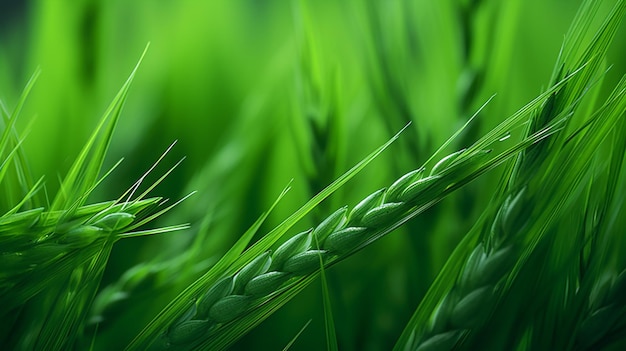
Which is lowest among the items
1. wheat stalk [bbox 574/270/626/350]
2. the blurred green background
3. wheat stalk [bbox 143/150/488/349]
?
wheat stalk [bbox 574/270/626/350]

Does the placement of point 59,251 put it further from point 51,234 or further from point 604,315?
point 604,315

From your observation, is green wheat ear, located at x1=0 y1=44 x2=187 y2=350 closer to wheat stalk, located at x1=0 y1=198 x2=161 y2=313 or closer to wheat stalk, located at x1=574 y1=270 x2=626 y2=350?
wheat stalk, located at x1=0 y1=198 x2=161 y2=313

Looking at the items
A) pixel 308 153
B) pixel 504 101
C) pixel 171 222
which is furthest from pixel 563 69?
pixel 171 222

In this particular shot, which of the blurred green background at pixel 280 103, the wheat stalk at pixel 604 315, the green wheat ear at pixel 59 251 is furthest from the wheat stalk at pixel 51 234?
the wheat stalk at pixel 604 315

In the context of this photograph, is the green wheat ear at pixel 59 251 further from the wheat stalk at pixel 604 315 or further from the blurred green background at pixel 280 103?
the wheat stalk at pixel 604 315

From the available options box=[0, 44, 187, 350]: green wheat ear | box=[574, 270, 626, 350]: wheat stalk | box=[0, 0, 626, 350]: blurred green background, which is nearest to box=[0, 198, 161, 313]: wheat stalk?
box=[0, 44, 187, 350]: green wheat ear

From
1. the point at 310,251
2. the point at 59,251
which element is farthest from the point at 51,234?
the point at 310,251

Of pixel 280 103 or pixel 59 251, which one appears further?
pixel 280 103

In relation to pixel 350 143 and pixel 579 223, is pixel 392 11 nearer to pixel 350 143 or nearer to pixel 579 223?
pixel 350 143

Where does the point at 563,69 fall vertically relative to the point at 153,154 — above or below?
below
